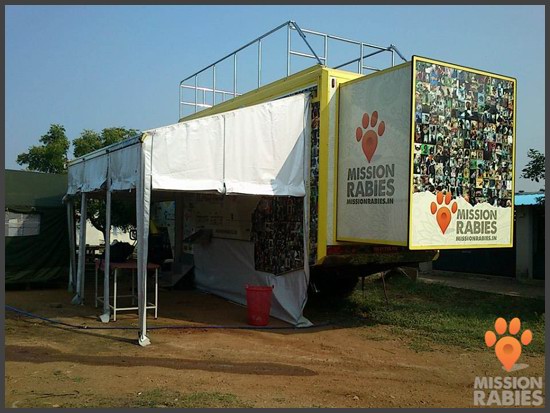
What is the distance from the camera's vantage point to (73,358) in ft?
22.7

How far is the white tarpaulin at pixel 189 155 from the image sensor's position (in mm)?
7840

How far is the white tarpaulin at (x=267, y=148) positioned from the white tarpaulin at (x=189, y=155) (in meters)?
0.18

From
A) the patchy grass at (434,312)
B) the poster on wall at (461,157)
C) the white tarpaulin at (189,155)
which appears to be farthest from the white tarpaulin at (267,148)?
the patchy grass at (434,312)

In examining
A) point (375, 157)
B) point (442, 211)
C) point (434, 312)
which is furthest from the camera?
point (434, 312)

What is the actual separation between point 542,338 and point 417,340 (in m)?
1.93

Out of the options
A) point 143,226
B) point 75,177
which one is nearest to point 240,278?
point 143,226

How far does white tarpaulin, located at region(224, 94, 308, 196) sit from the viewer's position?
28.0ft

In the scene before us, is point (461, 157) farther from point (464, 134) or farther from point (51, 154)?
point (51, 154)

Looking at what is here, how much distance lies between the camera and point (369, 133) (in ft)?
27.3

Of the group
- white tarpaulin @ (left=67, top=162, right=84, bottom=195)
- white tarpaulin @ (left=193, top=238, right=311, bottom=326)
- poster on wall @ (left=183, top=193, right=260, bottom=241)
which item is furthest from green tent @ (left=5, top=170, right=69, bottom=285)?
white tarpaulin @ (left=193, top=238, right=311, bottom=326)

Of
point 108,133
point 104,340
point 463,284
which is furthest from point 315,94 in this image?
point 108,133

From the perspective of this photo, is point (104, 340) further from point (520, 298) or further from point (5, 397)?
point (520, 298)

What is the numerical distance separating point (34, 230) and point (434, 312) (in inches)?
392

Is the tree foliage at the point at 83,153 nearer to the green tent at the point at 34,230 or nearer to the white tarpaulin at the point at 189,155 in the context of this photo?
the green tent at the point at 34,230
